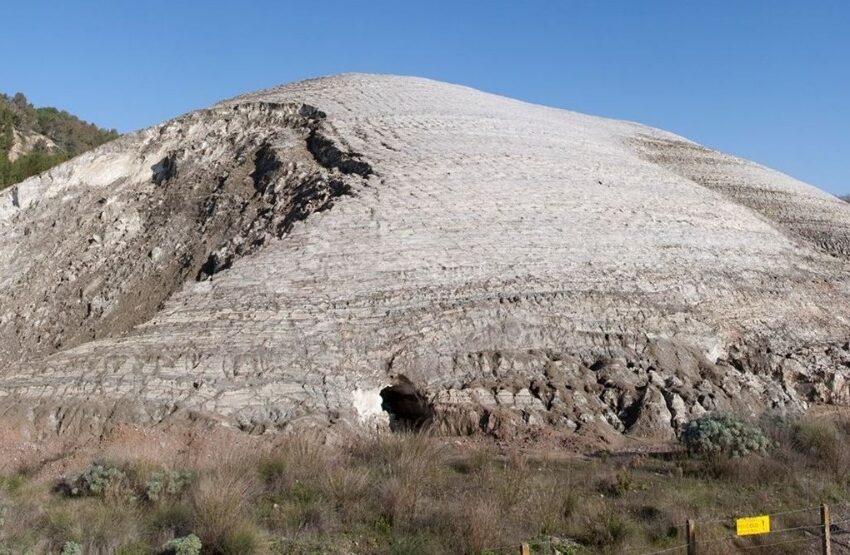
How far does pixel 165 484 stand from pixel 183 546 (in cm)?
189

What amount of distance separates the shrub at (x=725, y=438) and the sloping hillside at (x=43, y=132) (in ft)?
123

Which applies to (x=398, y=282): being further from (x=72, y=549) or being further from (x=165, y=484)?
(x=72, y=549)

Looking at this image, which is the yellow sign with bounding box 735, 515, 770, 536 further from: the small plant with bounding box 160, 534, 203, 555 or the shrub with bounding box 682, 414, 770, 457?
the small plant with bounding box 160, 534, 203, 555

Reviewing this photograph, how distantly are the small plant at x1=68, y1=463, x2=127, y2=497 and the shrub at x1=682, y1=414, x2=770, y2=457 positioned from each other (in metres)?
7.43

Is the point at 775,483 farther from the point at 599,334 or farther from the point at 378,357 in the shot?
the point at 378,357

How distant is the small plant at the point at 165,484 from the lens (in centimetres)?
876

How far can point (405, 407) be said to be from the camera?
538 inches

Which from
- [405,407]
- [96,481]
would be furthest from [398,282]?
[96,481]

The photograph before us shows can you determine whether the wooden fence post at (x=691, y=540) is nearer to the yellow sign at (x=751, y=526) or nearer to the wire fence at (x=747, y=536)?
the wire fence at (x=747, y=536)

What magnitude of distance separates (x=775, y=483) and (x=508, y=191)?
31.1ft

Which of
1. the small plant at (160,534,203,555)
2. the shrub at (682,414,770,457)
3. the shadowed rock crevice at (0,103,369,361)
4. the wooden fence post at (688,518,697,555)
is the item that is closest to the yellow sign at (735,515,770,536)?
the wooden fence post at (688,518,697,555)

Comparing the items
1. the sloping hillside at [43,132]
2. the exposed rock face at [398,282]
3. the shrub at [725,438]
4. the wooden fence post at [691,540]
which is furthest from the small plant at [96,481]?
the sloping hillside at [43,132]

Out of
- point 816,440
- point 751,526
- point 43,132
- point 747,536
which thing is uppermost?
point 43,132

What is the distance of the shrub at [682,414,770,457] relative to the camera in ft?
35.8
